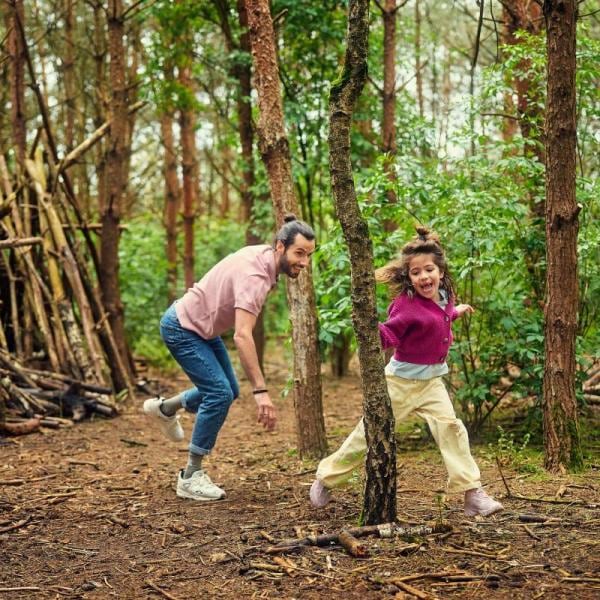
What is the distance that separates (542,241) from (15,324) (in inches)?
236

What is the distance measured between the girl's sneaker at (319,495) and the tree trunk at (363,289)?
2.17 ft

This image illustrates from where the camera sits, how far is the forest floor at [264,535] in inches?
129

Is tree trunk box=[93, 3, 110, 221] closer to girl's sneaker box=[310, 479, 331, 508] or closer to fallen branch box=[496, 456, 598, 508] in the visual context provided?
girl's sneaker box=[310, 479, 331, 508]

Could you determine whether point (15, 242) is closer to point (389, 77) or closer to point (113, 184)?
point (113, 184)

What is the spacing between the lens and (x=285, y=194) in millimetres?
5906

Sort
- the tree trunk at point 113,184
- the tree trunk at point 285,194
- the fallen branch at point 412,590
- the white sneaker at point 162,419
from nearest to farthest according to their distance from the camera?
the fallen branch at point 412,590 → the white sneaker at point 162,419 → the tree trunk at point 285,194 → the tree trunk at point 113,184

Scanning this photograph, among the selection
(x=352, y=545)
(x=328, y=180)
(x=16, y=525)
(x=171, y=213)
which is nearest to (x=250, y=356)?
(x=352, y=545)

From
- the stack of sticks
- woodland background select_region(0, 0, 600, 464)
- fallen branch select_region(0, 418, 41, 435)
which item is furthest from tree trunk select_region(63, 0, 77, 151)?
fallen branch select_region(0, 418, 41, 435)

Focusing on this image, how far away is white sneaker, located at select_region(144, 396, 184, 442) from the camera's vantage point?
5449 mm

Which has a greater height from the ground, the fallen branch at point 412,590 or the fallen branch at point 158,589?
the fallen branch at point 412,590

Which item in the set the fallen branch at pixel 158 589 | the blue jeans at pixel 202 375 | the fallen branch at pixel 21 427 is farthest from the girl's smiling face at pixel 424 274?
the fallen branch at pixel 21 427

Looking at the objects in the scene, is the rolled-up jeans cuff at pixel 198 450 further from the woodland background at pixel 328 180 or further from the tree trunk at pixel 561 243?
the tree trunk at pixel 561 243

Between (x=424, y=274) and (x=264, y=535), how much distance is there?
1634 millimetres

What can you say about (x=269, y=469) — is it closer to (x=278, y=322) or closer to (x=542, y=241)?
(x=542, y=241)
